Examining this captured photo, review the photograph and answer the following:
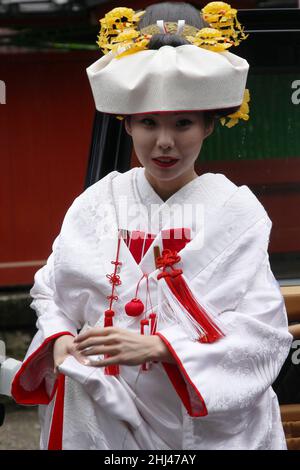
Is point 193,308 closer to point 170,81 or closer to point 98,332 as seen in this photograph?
point 98,332

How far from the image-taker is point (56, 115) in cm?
706

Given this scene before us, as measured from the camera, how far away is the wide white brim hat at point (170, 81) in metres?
2.42

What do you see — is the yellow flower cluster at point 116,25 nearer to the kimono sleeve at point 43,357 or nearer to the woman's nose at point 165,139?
the woman's nose at point 165,139

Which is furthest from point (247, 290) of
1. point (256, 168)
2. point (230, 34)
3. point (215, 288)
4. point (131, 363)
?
point (256, 168)

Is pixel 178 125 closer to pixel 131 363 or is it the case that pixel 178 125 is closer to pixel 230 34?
pixel 230 34

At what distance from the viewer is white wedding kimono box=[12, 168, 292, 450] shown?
2.43 meters

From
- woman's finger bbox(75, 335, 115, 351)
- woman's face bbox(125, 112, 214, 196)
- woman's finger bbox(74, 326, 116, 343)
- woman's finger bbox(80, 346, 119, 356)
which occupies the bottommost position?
woman's finger bbox(80, 346, 119, 356)

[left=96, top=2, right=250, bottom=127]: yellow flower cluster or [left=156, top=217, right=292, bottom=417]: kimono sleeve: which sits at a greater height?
[left=96, top=2, right=250, bottom=127]: yellow flower cluster

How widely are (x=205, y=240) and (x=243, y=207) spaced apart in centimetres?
15

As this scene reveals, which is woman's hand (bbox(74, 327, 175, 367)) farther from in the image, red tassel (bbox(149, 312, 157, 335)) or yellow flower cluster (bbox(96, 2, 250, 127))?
yellow flower cluster (bbox(96, 2, 250, 127))

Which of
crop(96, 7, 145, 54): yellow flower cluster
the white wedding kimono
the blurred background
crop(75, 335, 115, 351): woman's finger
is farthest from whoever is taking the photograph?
the blurred background

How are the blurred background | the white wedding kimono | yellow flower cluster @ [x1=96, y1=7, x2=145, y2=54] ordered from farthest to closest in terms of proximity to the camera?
the blurred background → yellow flower cluster @ [x1=96, y1=7, x2=145, y2=54] → the white wedding kimono

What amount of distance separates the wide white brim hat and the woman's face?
6 cm

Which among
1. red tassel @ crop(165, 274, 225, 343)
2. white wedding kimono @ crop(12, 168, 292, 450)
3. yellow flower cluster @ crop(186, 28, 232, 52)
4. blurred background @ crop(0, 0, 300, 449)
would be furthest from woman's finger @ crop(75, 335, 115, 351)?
blurred background @ crop(0, 0, 300, 449)
